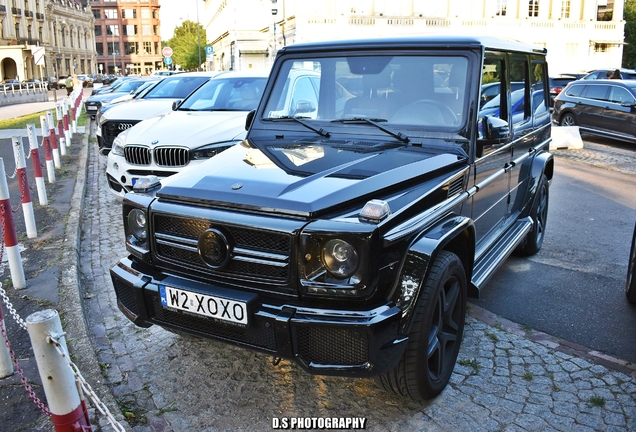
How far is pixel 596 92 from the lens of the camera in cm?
1627

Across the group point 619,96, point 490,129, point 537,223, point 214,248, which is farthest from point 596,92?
point 214,248

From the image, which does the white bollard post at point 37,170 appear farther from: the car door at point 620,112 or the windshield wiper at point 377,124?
the car door at point 620,112

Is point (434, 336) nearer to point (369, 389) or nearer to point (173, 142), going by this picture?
point (369, 389)

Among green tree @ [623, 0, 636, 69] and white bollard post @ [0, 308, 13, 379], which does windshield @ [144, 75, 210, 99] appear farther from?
green tree @ [623, 0, 636, 69]

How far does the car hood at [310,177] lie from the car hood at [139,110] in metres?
7.40

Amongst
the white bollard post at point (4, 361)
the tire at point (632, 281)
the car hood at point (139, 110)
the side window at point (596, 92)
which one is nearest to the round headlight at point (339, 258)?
Result: the white bollard post at point (4, 361)

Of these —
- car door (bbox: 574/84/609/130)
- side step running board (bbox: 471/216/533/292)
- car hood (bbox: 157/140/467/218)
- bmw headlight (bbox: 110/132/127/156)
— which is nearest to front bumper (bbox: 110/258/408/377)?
car hood (bbox: 157/140/467/218)

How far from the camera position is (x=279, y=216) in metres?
3.09

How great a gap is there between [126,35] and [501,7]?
106863mm

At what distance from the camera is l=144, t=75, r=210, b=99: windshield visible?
1213 cm

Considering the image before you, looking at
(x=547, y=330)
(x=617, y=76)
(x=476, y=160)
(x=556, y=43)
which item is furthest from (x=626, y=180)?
(x=556, y=43)

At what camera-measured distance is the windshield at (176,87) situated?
1213cm

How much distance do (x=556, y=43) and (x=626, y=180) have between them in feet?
195

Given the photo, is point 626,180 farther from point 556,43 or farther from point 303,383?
point 556,43
